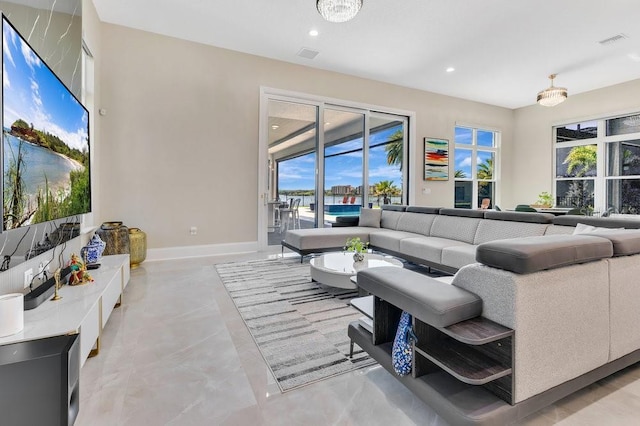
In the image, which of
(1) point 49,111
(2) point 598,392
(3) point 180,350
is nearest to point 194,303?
(3) point 180,350

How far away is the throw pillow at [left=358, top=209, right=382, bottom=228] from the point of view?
5.39 metres

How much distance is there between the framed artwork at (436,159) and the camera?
23.0ft

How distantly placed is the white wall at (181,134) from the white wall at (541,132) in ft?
18.8

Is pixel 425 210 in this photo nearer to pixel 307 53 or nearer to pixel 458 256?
pixel 458 256

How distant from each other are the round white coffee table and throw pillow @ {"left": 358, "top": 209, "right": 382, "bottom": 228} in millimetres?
1752

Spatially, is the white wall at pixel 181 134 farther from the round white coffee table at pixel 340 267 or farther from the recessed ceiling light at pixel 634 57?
the recessed ceiling light at pixel 634 57

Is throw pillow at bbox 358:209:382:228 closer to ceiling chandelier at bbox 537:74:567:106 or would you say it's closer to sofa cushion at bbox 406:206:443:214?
sofa cushion at bbox 406:206:443:214

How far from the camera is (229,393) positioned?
1.59 meters

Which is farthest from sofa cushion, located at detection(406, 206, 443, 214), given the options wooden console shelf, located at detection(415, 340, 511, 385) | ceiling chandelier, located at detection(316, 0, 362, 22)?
wooden console shelf, located at detection(415, 340, 511, 385)

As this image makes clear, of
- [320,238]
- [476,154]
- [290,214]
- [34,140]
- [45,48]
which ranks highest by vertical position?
[476,154]

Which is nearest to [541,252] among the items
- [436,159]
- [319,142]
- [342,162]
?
[319,142]

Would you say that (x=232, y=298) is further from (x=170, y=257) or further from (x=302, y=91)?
(x=302, y=91)

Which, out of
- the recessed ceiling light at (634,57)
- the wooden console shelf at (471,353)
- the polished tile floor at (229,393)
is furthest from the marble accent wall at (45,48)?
the recessed ceiling light at (634,57)

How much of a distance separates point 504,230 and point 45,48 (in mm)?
4433
